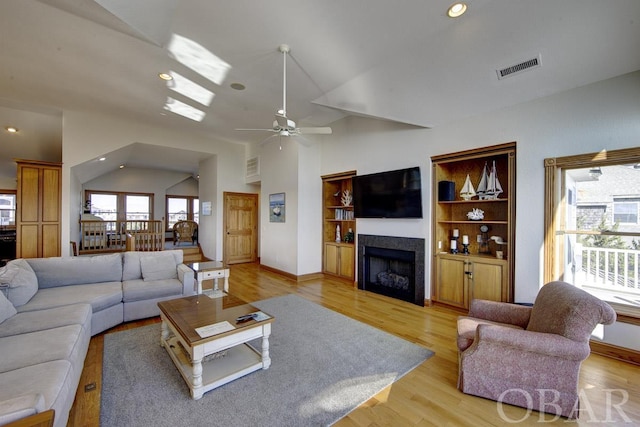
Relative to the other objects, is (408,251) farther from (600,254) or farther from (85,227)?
(85,227)

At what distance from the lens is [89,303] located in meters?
2.84

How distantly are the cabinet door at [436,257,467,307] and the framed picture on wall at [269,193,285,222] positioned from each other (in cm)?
354

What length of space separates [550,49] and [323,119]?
11.8 ft

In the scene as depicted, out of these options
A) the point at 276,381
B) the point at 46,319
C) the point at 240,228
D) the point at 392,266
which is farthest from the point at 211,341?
the point at 240,228

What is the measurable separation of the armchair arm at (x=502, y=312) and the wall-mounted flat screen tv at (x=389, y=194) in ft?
Answer: 5.85

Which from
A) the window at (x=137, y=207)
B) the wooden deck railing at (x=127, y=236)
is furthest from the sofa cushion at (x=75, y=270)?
the window at (x=137, y=207)

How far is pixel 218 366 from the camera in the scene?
2.31m

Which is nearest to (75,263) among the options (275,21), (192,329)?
(192,329)

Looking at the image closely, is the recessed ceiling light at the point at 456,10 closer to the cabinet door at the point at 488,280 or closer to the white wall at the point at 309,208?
the cabinet door at the point at 488,280

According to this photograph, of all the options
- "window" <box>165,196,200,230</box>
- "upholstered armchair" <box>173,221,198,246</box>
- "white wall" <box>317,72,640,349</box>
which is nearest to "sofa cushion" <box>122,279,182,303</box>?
"white wall" <box>317,72,640,349</box>

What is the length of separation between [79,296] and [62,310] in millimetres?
438

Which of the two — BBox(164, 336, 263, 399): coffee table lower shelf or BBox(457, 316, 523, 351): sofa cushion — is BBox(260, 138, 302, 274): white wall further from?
BBox(457, 316, 523, 351): sofa cushion

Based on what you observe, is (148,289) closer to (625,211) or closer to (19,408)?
(19,408)

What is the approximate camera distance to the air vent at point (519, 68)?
8.75ft
